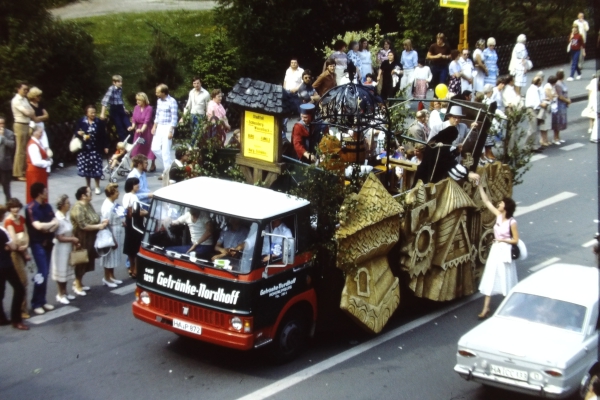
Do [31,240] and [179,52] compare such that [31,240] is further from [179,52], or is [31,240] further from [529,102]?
[529,102]

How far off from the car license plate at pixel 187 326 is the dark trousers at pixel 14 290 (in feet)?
7.77

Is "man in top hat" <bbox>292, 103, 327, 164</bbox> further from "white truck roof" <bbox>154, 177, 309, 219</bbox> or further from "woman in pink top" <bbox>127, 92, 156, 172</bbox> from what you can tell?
"woman in pink top" <bbox>127, 92, 156, 172</bbox>

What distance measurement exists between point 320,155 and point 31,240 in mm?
4000

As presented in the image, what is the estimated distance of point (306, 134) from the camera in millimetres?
13836

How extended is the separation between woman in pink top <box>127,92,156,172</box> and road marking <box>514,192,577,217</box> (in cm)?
739

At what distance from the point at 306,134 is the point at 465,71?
35.7ft

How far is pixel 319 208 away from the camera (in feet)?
35.4

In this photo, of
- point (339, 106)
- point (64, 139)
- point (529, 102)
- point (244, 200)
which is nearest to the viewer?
point (244, 200)

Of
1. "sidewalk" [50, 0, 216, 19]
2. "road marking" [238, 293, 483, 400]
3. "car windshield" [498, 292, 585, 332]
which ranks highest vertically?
"sidewalk" [50, 0, 216, 19]

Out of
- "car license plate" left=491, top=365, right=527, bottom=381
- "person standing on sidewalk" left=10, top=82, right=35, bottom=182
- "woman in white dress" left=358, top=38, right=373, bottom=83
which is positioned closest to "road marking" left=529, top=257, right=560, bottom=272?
"car license plate" left=491, top=365, right=527, bottom=381

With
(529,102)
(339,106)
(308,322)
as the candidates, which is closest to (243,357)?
(308,322)

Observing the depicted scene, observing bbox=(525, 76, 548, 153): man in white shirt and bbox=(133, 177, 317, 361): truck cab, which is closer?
bbox=(133, 177, 317, 361): truck cab

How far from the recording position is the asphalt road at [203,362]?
10.2 m

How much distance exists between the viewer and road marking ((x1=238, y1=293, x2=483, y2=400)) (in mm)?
10175
